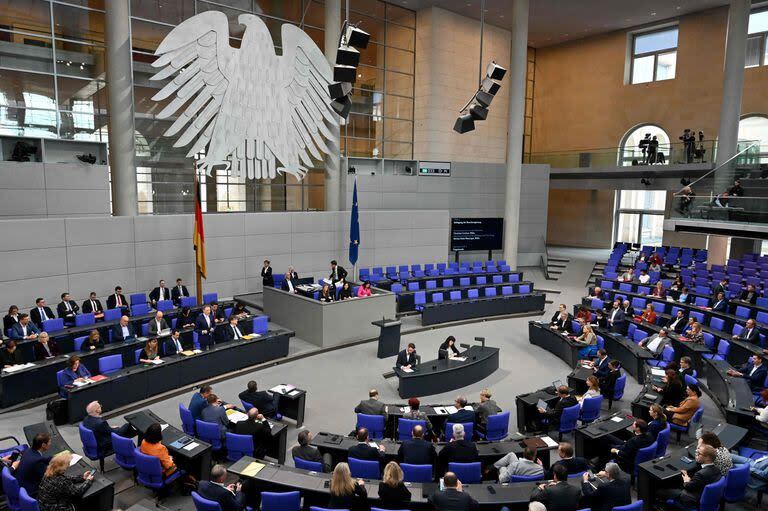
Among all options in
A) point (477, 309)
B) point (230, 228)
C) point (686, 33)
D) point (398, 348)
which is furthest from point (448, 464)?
point (686, 33)

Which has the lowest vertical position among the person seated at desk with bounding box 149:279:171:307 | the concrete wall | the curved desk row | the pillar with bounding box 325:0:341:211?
the curved desk row

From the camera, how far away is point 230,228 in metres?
16.2

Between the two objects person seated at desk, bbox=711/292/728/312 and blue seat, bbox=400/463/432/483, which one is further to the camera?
person seated at desk, bbox=711/292/728/312

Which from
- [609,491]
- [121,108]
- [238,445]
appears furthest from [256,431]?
[121,108]

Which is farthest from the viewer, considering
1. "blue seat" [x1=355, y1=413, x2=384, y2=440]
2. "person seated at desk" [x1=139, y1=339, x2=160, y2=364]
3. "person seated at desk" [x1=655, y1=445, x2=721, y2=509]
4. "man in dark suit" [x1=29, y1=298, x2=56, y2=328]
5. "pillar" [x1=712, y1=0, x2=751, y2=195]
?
"pillar" [x1=712, y1=0, x2=751, y2=195]

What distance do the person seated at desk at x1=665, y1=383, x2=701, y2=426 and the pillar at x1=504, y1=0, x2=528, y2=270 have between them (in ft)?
46.7

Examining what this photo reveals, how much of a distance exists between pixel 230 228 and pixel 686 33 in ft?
72.6

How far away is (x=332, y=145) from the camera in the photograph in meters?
18.5

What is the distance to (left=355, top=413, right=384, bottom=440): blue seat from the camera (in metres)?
7.51

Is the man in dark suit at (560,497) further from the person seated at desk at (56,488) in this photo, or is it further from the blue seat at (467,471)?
the person seated at desk at (56,488)

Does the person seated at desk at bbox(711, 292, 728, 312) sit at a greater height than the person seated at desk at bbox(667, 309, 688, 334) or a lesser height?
greater

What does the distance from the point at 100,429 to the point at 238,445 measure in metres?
1.79

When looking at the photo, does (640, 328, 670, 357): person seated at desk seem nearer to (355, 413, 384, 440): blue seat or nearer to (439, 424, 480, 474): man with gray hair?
(439, 424, 480, 474): man with gray hair

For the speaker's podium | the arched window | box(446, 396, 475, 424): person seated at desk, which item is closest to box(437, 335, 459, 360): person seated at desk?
the speaker's podium
